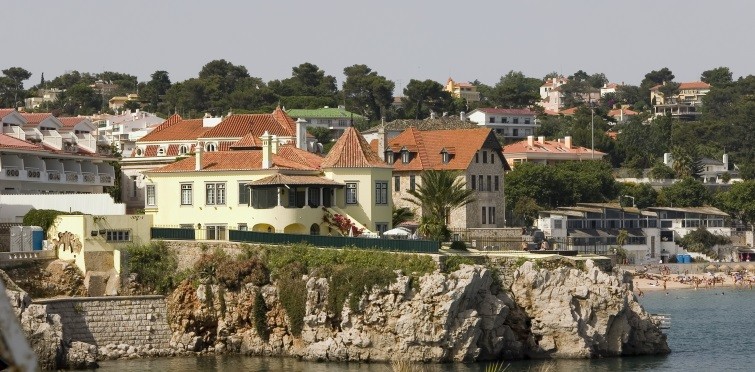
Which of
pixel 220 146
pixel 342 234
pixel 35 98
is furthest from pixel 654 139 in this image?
pixel 342 234

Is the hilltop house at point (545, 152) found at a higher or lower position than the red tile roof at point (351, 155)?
higher

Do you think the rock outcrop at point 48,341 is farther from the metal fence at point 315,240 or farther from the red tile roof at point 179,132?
the red tile roof at point 179,132

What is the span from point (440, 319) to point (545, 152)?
3772 inches

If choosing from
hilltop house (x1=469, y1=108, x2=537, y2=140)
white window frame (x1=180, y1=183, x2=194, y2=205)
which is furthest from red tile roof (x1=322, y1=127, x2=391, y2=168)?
hilltop house (x1=469, y1=108, x2=537, y2=140)

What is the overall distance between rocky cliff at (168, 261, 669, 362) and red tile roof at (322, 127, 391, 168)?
10320 mm

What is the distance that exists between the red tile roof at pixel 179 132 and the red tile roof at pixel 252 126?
1.93 meters

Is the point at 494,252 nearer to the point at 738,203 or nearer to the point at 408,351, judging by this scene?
the point at 408,351

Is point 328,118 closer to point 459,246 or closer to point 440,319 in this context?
point 459,246

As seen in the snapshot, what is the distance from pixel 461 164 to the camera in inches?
3061

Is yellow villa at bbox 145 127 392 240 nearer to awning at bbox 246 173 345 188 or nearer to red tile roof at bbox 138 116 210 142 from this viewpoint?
awning at bbox 246 173 345 188

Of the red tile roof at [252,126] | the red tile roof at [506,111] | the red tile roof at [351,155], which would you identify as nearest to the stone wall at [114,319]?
the red tile roof at [351,155]

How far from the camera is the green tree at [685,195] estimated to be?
133 meters

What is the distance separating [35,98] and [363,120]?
62705 mm

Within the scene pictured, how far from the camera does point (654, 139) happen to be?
563 ft
